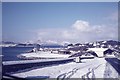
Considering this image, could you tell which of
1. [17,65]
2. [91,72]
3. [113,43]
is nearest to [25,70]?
[17,65]

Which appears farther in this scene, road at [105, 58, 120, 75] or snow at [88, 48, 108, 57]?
road at [105, 58, 120, 75]

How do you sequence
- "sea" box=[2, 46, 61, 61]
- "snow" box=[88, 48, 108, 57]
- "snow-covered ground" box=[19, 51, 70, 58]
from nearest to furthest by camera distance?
"snow" box=[88, 48, 108, 57] < "snow-covered ground" box=[19, 51, 70, 58] < "sea" box=[2, 46, 61, 61]

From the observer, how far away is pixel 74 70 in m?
9.13

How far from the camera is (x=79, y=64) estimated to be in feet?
32.5

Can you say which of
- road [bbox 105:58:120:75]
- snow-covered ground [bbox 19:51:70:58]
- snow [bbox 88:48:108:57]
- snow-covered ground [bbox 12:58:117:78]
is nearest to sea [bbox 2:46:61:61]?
snow-covered ground [bbox 19:51:70:58]

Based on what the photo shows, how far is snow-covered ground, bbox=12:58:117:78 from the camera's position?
8.32m

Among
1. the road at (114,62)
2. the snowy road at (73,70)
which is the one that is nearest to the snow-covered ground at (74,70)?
the snowy road at (73,70)

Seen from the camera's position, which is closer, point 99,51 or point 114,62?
point 99,51

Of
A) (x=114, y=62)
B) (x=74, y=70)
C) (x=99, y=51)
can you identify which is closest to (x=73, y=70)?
(x=74, y=70)

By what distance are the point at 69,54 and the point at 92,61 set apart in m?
1.01

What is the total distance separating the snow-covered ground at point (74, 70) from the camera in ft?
27.3

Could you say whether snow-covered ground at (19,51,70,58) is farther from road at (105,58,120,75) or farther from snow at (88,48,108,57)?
road at (105,58,120,75)

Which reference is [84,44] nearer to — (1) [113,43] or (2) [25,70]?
(1) [113,43]

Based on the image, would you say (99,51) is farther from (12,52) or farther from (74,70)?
(12,52)
